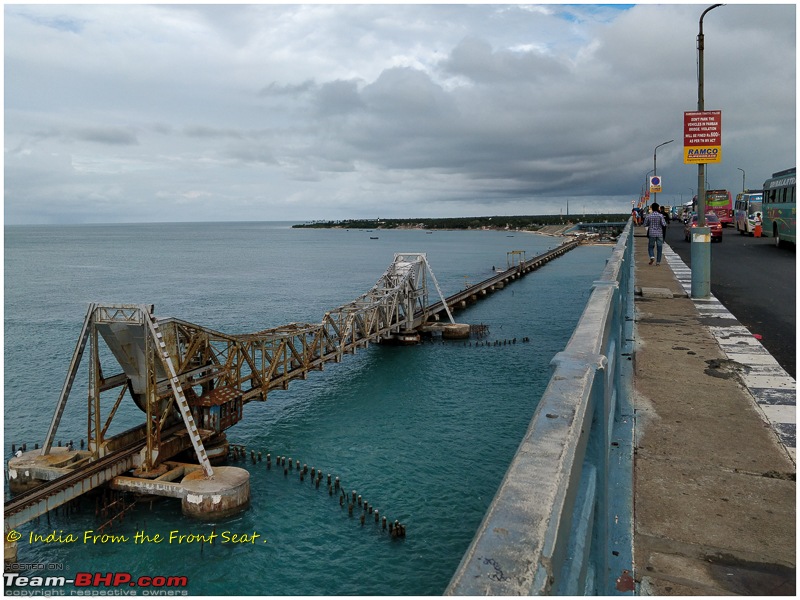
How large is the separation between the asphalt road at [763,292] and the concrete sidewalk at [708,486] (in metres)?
2.49

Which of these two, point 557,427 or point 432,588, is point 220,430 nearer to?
point 432,588

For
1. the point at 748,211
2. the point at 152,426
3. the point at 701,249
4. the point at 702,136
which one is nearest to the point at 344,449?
the point at 152,426

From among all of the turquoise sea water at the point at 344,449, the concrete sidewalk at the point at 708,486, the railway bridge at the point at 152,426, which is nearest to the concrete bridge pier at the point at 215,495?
the railway bridge at the point at 152,426

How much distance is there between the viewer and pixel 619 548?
13.1 feet

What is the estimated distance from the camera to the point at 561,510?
1938 mm

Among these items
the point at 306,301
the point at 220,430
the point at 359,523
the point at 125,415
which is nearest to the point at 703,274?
the point at 359,523

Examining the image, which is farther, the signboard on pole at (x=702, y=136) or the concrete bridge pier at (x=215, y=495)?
the concrete bridge pier at (x=215, y=495)

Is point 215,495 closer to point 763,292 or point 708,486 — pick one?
point 708,486

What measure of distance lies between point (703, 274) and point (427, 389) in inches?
839

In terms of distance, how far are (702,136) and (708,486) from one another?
1274cm

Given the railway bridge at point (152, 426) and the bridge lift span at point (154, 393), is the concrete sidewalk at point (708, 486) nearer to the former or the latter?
the railway bridge at point (152, 426)

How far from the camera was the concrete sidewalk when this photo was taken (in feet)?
12.3

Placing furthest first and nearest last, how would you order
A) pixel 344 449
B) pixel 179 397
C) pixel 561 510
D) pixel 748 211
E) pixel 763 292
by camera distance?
pixel 748 211 → pixel 344 449 → pixel 179 397 → pixel 763 292 → pixel 561 510

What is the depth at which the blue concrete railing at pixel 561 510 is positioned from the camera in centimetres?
171
